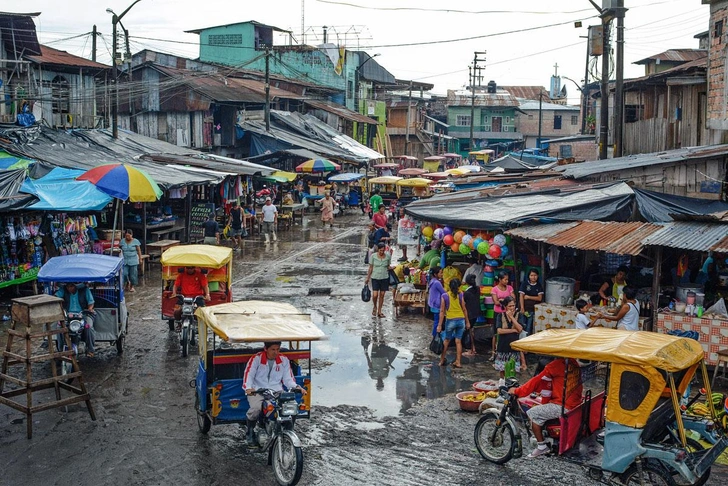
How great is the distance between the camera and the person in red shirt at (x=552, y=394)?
8453 millimetres

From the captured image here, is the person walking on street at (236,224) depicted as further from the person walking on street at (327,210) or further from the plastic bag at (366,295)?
the plastic bag at (366,295)

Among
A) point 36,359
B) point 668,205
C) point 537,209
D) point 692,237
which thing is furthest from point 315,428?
point 668,205

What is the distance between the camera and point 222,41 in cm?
5662

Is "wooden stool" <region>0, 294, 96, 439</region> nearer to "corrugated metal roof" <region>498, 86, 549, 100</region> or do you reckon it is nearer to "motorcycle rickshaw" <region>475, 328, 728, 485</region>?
"motorcycle rickshaw" <region>475, 328, 728, 485</region>

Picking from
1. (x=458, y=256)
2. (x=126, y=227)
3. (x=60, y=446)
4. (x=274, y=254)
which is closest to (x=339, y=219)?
(x=274, y=254)

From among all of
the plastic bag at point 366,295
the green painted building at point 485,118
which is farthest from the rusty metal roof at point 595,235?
the green painted building at point 485,118

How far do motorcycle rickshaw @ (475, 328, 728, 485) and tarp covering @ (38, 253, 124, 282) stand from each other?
6564 millimetres

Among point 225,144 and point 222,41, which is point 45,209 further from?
point 222,41

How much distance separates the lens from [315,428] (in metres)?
10.2

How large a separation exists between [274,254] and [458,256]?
9899mm

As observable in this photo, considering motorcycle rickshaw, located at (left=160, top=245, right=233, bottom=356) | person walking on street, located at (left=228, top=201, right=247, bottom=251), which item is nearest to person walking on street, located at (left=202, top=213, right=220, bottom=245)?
person walking on street, located at (left=228, top=201, right=247, bottom=251)

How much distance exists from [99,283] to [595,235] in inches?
320

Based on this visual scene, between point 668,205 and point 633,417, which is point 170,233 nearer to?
point 668,205

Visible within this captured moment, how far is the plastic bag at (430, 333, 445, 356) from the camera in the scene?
1380cm
